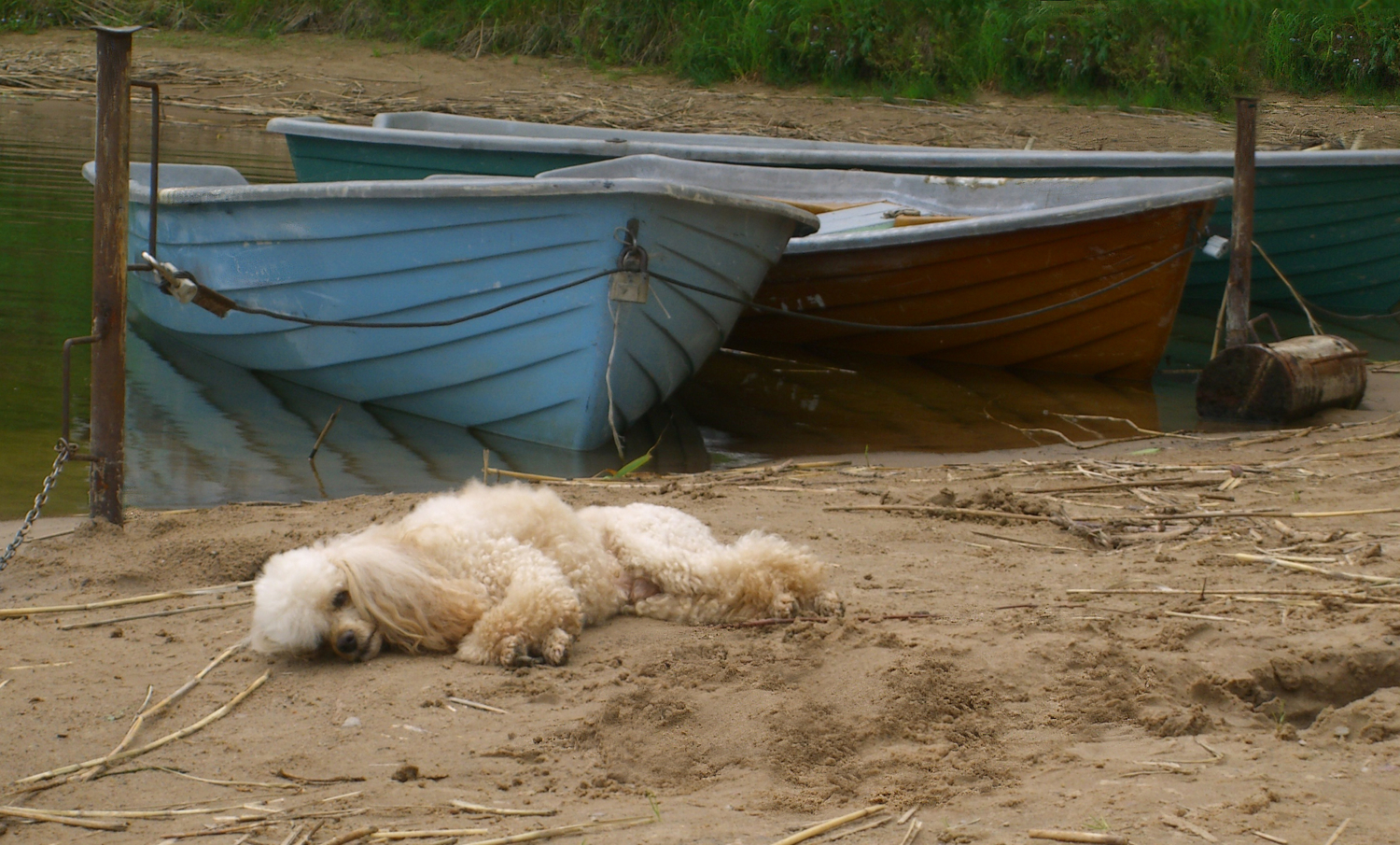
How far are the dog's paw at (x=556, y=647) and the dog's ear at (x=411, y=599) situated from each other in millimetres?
200

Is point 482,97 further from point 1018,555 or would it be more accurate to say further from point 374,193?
point 1018,555

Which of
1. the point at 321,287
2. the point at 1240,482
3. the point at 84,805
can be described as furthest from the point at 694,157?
the point at 84,805

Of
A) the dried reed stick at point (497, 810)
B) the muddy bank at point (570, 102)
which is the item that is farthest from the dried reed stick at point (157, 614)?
the muddy bank at point (570, 102)

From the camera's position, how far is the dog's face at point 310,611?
3074mm

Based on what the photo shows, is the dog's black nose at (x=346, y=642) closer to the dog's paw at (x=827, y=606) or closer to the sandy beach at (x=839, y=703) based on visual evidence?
the sandy beach at (x=839, y=703)

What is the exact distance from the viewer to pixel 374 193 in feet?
20.3

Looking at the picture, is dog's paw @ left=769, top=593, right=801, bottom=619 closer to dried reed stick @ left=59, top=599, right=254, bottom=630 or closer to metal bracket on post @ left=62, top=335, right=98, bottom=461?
dried reed stick @ left=59, top=599, right=254, bottom=630

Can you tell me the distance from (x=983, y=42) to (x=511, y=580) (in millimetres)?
15128

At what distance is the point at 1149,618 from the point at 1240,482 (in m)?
1.99

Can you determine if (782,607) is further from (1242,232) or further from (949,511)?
(1242,232)

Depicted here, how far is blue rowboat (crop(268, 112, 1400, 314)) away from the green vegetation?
622 centimetres

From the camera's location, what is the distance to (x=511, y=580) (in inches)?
132

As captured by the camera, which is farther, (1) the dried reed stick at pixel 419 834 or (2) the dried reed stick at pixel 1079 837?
(1) the dried reed stick at pixel 419 834

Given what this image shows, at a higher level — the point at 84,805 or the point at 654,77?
the point at 654,77
